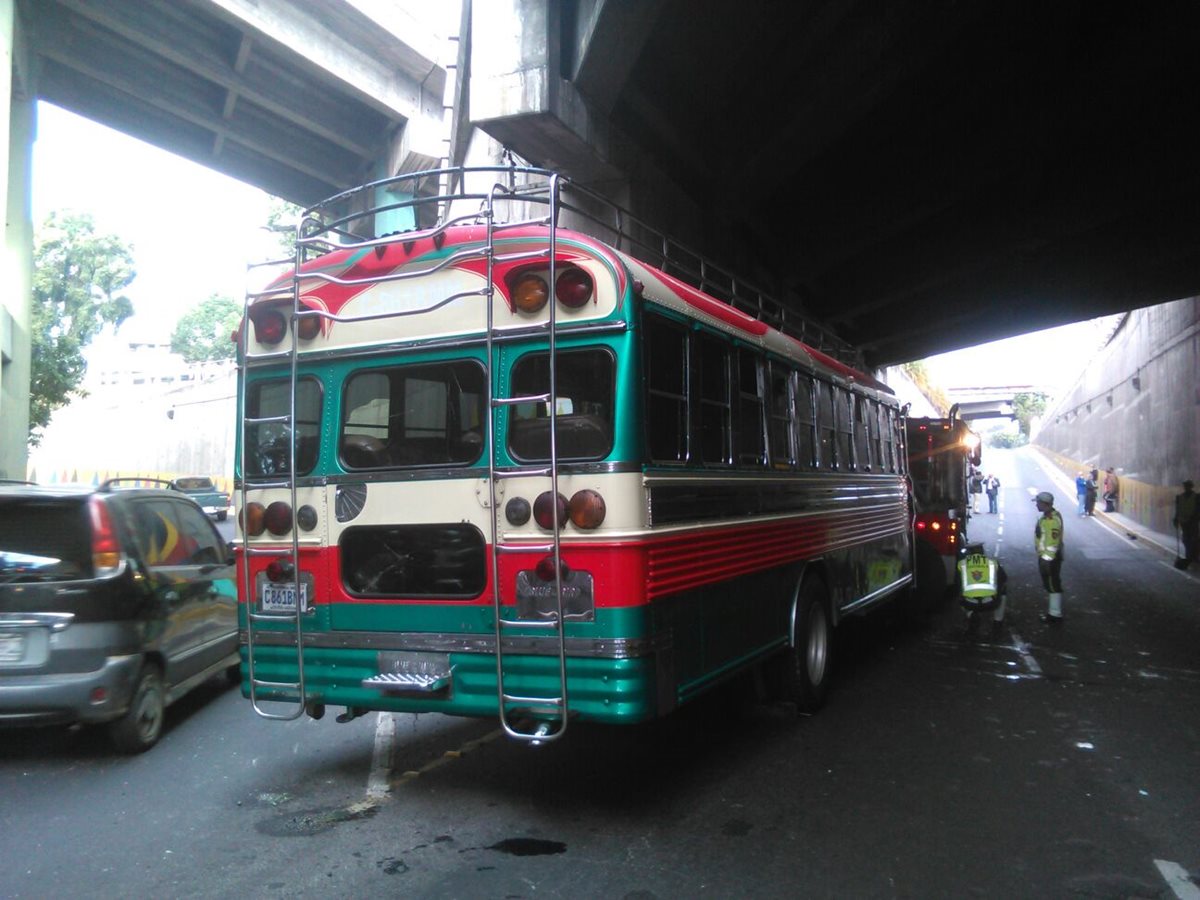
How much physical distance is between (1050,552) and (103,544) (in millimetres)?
10163

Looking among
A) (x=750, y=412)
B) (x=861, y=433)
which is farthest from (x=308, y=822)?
(x=861, y=433)

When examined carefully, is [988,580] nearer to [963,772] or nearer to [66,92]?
[963,772]

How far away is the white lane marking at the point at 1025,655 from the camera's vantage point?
9000mm

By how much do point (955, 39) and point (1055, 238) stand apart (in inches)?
286

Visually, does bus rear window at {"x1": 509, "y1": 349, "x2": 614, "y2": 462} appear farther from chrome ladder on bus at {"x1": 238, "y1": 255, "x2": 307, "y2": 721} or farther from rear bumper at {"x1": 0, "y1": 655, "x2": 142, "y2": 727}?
rear bumper at {"x1": 0, "y1": 655, "x2": 142, "y2": 727}

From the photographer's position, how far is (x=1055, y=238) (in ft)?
54.1

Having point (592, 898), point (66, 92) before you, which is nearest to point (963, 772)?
point (592, 898)

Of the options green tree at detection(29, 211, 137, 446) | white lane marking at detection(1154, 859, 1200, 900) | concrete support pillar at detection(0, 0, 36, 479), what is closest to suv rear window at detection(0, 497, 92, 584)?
white lane marking at detection(1154, 859, 1200, 900)

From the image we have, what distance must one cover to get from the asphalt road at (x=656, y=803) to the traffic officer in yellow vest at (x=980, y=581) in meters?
2.05

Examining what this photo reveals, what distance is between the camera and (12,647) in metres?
5.68

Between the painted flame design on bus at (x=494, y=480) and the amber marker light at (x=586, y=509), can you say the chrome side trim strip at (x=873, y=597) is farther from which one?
the amber marker light at (x=586, y=509)

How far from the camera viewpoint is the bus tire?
693cm

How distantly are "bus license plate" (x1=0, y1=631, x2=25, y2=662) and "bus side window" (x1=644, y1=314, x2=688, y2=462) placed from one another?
4.01 m

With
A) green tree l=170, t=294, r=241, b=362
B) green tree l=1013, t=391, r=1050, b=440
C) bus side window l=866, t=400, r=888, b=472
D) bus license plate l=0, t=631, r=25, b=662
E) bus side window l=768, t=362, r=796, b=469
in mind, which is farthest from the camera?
green tree l=1013, t=391, r=1050, b=440
